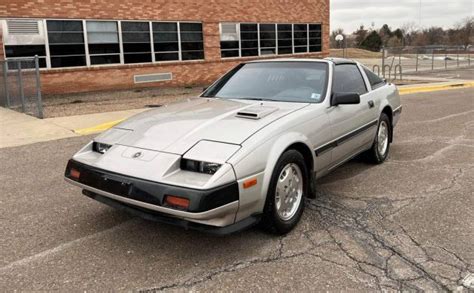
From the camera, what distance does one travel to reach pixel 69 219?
4.20 meters

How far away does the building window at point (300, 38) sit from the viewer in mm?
23219

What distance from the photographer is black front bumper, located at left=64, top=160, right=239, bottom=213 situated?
117 inches

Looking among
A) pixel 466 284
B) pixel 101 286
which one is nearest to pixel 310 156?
pixel 466 284

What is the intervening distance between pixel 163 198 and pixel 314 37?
2263 centimetres

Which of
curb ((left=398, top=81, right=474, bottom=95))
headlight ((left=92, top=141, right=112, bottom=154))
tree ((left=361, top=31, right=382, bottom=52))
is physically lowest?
curb ((left=398, top=81, right=474, bottom=95))

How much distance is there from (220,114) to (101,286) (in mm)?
1722

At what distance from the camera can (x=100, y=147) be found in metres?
3.80

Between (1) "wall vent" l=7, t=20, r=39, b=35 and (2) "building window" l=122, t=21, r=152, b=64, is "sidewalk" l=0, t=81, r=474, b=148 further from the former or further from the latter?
Result: (2) "building window" l=122, t=21, r=152, b=64

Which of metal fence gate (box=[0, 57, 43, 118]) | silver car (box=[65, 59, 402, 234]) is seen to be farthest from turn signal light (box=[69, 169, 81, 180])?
metal fence gate (box=[0, 57, 43, 118])

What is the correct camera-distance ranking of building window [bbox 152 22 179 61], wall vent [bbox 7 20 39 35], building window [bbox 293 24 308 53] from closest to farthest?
wall vent [bbox 7 20 39 35]
building window [bbox 152 22 179 61]
building window [bbox 293 24 308 53]

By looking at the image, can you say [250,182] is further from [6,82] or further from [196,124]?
[6,82]

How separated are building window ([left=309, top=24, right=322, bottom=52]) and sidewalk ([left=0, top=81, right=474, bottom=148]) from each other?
48.5ft

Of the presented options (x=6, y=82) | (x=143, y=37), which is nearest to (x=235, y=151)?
→ (x=6, y=82)

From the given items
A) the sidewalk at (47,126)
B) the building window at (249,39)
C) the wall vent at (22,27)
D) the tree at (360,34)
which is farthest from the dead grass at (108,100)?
the tree at (360,34)
